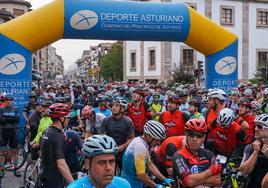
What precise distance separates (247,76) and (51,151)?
3772 cm

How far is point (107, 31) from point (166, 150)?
7932mm

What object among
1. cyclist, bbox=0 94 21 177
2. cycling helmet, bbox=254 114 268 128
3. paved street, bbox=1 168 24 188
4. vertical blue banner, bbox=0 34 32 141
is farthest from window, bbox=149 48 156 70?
cycling helmet, bbox=254 114 268 128

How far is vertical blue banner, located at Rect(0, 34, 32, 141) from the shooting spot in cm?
1164

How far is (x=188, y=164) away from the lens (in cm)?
425

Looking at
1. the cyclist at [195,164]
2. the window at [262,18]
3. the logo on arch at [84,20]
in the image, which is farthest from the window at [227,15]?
the cyclist at [195,164]

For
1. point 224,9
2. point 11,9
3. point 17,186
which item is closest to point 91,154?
point 17,186

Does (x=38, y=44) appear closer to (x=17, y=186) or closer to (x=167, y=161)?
(x=17, y=186)

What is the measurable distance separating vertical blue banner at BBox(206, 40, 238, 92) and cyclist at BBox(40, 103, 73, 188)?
31.5 ft

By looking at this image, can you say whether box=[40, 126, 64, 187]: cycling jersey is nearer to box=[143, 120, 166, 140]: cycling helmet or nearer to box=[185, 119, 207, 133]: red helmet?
box=[143, 120, 166, 140]: cycling helmet

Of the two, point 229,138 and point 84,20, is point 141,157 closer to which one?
point 229,138

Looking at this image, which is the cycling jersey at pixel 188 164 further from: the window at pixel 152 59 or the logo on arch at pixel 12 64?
the window at pixel 152 59

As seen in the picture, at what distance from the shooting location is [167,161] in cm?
552

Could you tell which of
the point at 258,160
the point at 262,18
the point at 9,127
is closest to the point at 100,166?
the point at 258,160

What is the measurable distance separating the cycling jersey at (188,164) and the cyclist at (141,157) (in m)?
0.52
